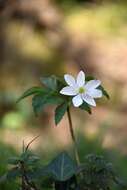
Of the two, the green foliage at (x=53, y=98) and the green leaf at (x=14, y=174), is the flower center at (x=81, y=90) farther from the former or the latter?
the green leaf at (x=14, y=174)

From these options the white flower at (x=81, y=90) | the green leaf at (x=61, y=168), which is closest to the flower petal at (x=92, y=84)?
the white flower at (x=81, y=90)

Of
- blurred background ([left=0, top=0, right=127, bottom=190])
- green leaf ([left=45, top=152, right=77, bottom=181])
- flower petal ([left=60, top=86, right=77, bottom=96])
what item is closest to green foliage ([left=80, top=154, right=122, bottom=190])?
green leaf ([left=45, top=152, right=77, bottom=181])

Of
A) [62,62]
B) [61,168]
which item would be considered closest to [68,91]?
[61,168]

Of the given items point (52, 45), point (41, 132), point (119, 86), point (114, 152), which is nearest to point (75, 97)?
point (114, 152)

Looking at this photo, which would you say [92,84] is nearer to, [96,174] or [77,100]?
[77,100]

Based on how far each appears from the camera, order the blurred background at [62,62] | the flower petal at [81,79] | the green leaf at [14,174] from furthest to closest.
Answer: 1. the blurred background at [62,62]
2. the flower petal at [81,79]
3. the green leaf at [14,174]
